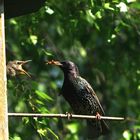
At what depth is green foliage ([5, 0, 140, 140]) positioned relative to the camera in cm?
704

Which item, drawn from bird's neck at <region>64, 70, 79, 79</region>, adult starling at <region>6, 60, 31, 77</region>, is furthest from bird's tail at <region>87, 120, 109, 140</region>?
adult starling at <region>6, 60, 31, 77</region>

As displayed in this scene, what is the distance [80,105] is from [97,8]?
0.92 m

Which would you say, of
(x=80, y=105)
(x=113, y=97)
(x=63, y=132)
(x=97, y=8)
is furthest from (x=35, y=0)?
(x=113, y=97)

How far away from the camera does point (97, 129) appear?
7223 mm

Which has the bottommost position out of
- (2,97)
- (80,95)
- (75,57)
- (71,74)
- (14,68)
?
(75,57)

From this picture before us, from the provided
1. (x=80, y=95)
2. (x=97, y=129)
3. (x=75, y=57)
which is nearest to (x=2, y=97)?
(x=80, y=95)

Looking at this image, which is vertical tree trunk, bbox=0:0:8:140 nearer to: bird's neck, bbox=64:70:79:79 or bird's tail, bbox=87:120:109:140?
bird's neck, bbox=64:70:79:79

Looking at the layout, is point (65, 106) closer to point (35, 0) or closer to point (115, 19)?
point (115, 19)

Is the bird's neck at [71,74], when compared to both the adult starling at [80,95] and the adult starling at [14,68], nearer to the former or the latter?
the adult starling at [80,95]

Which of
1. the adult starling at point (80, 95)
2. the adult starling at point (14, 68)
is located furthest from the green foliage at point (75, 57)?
the adult starling at point (80, 95)

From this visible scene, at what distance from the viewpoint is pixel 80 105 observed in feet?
23.7

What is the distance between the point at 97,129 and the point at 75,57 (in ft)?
11.4

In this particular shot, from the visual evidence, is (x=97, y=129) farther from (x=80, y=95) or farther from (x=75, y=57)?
(x=75, y=57)

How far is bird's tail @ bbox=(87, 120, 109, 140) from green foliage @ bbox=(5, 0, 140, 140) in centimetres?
35
